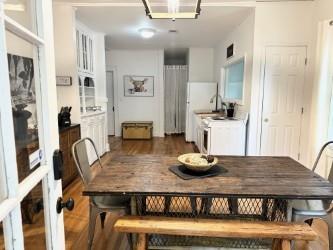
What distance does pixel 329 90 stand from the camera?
3133mm

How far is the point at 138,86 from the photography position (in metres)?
7.17

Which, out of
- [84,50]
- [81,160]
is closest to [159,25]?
[84,50]

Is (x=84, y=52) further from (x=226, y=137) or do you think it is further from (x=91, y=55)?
(x=226, y=137)

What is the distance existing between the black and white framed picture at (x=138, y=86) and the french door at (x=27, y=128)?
6.31 metres

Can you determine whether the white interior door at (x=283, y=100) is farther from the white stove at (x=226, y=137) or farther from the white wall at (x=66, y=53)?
the white wall at (x=66, y=53)

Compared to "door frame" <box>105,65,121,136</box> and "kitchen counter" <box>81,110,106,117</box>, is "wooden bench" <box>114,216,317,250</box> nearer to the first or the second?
"kitchen counter" <box>81,110,106,117</box>

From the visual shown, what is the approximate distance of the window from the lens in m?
4.43

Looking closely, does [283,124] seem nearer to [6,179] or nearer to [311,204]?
[311,204]

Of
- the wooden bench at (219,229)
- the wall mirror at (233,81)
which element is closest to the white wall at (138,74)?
the wall mirror at (233,81)

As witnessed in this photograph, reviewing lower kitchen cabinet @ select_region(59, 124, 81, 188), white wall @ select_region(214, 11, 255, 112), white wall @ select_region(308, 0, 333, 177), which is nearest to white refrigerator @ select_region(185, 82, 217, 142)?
white wall @ select_region(214, 11, 255, 112)

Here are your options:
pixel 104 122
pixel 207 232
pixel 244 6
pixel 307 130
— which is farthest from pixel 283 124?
pixel 104 122

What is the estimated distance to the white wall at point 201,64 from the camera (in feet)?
22.3

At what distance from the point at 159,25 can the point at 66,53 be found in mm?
1725

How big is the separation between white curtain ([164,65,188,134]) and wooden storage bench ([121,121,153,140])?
978 mm
